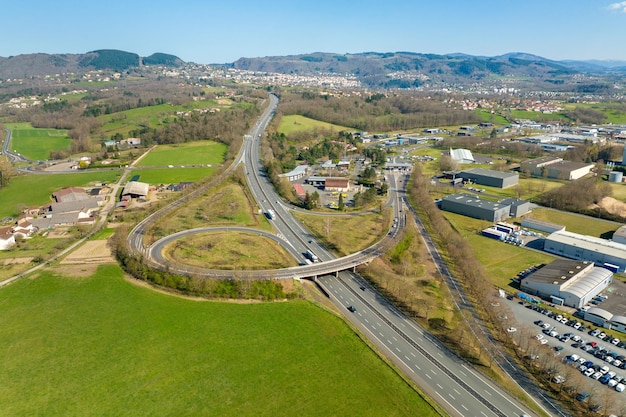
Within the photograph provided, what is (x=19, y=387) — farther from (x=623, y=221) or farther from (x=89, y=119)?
(x=89, y=119)

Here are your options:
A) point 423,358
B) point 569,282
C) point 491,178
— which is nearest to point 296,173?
point 491,178

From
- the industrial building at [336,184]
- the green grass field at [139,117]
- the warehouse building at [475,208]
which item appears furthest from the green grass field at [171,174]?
the warehouse building at [475,208]

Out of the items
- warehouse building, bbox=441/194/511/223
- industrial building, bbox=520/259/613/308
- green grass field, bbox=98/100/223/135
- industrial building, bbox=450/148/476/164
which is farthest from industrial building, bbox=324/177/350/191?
green grass field, bbox=98/100/223/135

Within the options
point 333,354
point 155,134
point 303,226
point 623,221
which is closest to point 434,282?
point 333,354

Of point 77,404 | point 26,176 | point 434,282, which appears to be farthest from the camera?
point 26,176

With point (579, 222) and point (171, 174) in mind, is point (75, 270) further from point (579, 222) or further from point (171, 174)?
point (579, 222)
